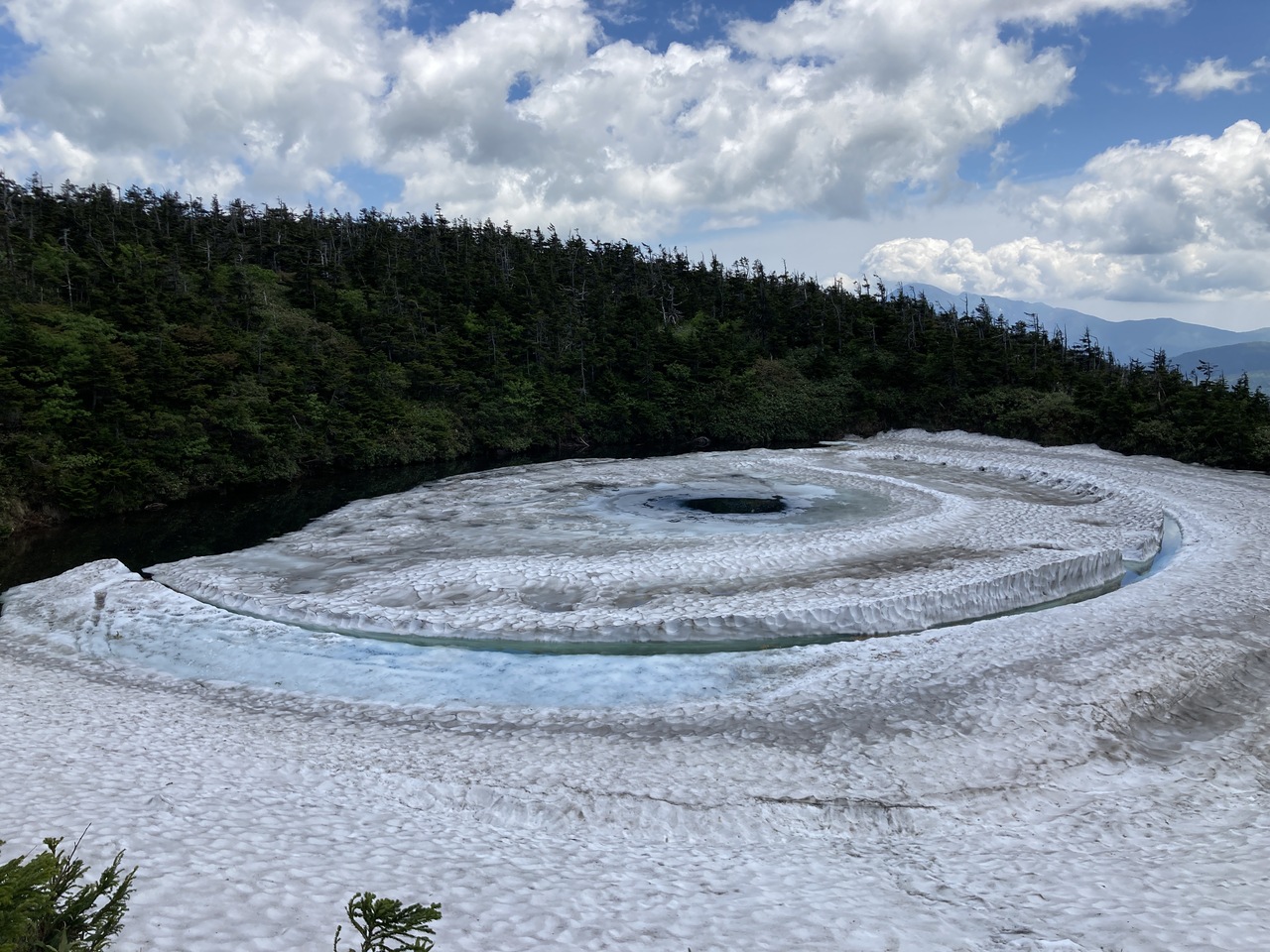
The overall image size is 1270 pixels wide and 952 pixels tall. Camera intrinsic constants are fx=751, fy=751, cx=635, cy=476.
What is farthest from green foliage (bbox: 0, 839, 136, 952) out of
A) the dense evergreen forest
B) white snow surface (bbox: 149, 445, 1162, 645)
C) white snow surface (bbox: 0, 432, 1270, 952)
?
the dense evergreen forest

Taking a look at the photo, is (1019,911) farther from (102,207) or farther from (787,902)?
(102,207)

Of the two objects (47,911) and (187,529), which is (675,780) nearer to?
(47,911)

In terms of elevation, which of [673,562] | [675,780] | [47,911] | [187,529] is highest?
[47,911]

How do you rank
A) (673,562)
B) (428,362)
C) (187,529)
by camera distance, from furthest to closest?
(428,362), (187,529), (673,562)

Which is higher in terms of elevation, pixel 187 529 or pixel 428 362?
pixel 428 362

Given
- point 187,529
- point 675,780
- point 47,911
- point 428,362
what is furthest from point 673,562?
point 428,362

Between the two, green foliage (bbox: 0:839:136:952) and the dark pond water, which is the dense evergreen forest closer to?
the dark pond water

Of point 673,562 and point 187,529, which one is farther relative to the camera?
point 187,529

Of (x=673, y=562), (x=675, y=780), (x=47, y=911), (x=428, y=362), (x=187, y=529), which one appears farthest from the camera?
(x=428, y=362)
